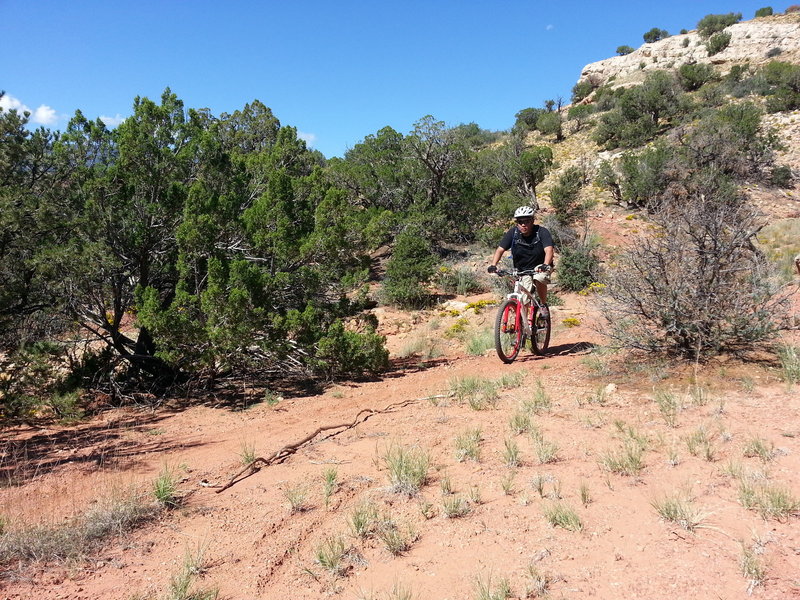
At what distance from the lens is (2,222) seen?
18.1 feet

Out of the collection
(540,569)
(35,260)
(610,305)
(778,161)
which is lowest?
(540,569)

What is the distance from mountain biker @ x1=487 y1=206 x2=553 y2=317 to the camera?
21.2 feet

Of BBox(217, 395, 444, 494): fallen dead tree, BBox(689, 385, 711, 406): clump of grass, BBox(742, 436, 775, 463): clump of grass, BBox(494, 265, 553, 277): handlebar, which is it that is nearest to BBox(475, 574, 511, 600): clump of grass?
BBox(742, 436, 775, 463): clump of grass

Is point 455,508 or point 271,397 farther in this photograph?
point 271,397

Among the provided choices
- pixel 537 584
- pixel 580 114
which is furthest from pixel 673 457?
pixel 580 114

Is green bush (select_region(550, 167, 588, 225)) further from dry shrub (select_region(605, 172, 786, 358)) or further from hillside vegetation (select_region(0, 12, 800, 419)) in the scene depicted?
dry shrub (select_region(605, 172, 786, 358))

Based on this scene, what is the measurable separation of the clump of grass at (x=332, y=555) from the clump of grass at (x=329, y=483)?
19.1 inches

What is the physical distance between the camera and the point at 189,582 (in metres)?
2.58

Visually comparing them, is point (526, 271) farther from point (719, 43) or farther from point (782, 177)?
point (719, 43)

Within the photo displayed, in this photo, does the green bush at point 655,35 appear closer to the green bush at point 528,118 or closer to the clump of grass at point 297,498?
the green bush at point 528,118

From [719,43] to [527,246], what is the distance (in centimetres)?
4577

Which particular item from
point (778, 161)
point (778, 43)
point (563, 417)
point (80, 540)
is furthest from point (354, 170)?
point (778, 43)

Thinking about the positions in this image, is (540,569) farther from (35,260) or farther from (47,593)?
(35,260)

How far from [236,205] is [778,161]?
2425cm
